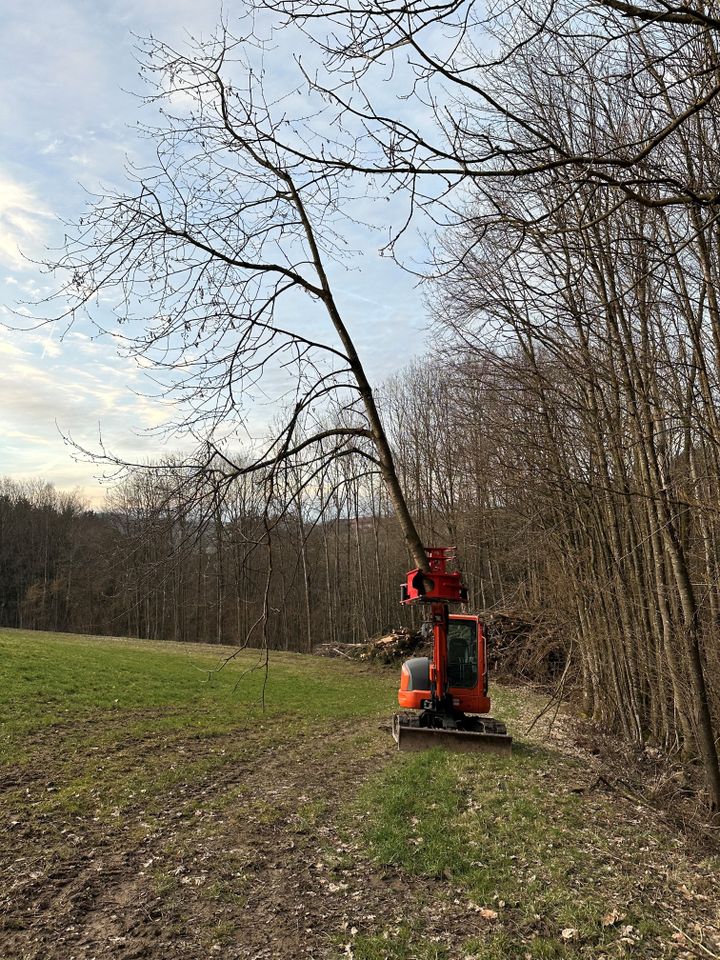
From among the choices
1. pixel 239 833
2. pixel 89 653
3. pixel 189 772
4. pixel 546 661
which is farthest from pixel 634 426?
pixel 89 653

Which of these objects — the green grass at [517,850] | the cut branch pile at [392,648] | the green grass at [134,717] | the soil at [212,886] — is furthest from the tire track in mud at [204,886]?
the cut branch pile at [392,648]

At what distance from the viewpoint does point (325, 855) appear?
629cm

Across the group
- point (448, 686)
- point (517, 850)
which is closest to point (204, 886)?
point (517, 850)

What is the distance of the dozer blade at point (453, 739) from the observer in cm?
1001

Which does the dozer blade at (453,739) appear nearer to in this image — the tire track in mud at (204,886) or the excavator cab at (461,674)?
the excavator cab at (461,674)

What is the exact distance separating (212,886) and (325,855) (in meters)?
1.17

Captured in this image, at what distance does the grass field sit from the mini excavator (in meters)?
0.54

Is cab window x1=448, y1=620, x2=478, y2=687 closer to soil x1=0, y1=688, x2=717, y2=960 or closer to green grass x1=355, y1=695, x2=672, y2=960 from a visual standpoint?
green grass x1=355, y1=695, x2=672, y2=960

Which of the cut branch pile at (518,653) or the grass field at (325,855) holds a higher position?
the cut branch pile at (518,653)

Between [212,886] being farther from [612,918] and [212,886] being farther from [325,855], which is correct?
[612,918]

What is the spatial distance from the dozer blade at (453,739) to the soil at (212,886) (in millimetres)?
2346

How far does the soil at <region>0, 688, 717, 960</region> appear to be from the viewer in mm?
4719

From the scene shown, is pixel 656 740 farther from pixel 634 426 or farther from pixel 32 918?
pixel 32 918

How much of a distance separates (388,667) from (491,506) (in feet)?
41.3
